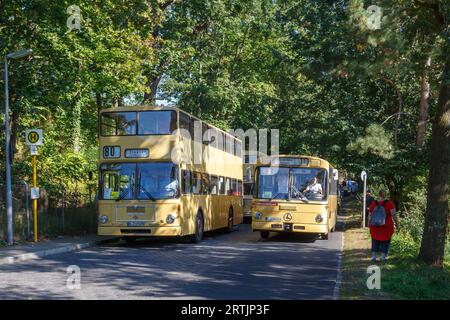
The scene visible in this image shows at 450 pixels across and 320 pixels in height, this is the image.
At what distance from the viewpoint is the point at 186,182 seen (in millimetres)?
19625

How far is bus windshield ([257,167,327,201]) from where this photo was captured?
67.8 feet

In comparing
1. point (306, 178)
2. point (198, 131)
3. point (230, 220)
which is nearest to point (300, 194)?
point (306, 178)

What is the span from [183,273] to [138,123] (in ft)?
24.3

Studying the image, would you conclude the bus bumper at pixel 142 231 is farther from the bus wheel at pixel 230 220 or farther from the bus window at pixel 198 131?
the bus wheel at pixel 230 220

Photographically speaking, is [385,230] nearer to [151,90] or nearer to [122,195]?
[122,195]

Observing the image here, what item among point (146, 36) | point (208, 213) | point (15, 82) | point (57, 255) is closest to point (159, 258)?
point (57, 255)

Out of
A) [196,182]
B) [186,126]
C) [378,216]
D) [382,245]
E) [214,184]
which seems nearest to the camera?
[378,216]

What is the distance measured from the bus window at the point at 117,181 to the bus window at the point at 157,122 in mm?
1220

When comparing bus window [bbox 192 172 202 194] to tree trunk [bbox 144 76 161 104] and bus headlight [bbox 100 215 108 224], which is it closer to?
bus headlight [bbox 100 215 108 224]

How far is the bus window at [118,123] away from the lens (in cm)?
1922

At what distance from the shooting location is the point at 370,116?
90.0 ft

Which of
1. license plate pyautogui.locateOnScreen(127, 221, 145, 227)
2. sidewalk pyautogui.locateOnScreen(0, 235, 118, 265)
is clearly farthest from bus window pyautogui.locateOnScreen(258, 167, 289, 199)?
sidewalk pyautogui.locateOnScreen(0, 235, 118, 265)

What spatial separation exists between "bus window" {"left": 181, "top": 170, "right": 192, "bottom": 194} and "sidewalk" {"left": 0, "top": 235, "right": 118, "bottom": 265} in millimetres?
3554
